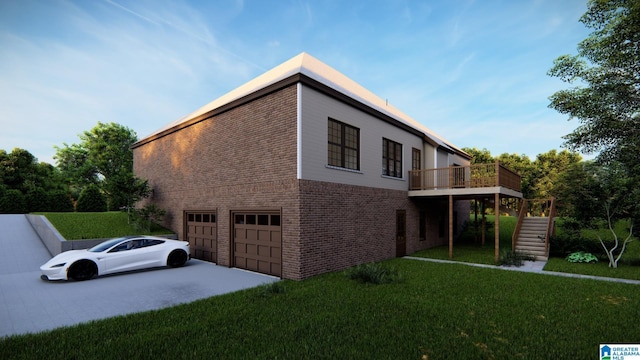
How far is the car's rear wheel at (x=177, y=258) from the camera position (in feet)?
39.8

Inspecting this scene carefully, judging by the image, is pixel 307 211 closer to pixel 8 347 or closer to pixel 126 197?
pixel 8 347

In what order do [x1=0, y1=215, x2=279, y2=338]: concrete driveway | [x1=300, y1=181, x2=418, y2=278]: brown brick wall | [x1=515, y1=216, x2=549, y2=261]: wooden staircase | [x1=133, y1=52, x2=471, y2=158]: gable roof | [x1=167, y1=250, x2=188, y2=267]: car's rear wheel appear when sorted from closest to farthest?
[x1=0, y1=215, x2=279, y2=338]: concrete driveway
[x1=300, y1=181, x2=418, y2=278]: brown brick wall
[x1=133, y1=52, x2=471, y2=158]: gable roof
[x1=167, y1=250, x2=188, y2=267]: car's rear wheel
[x1=515, y1=216, x2=549, y2=261]: wooden staircase

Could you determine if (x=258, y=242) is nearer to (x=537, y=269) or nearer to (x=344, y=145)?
(x=344, y=145)

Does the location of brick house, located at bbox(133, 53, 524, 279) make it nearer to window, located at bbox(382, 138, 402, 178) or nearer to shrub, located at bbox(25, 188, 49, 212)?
window, located at bbox(382, 138, 402, 178)

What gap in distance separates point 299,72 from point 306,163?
307 cm

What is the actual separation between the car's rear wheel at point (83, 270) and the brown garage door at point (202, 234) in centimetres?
447

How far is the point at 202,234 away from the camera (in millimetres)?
14383

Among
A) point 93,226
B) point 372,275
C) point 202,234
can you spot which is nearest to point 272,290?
point 372,275

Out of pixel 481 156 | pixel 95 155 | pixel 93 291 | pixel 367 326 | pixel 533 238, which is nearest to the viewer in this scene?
pixel 367 326

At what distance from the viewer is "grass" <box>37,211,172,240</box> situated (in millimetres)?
14641

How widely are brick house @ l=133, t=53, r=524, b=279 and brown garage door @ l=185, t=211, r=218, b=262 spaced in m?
0.05

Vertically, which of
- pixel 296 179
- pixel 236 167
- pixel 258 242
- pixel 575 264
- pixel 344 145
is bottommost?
pixel 575 264

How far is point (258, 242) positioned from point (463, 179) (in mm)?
11400

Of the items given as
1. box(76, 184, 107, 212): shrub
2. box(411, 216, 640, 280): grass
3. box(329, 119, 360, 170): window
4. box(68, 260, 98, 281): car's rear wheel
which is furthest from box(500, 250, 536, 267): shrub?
box(76, 184, 107, 212): shrub
